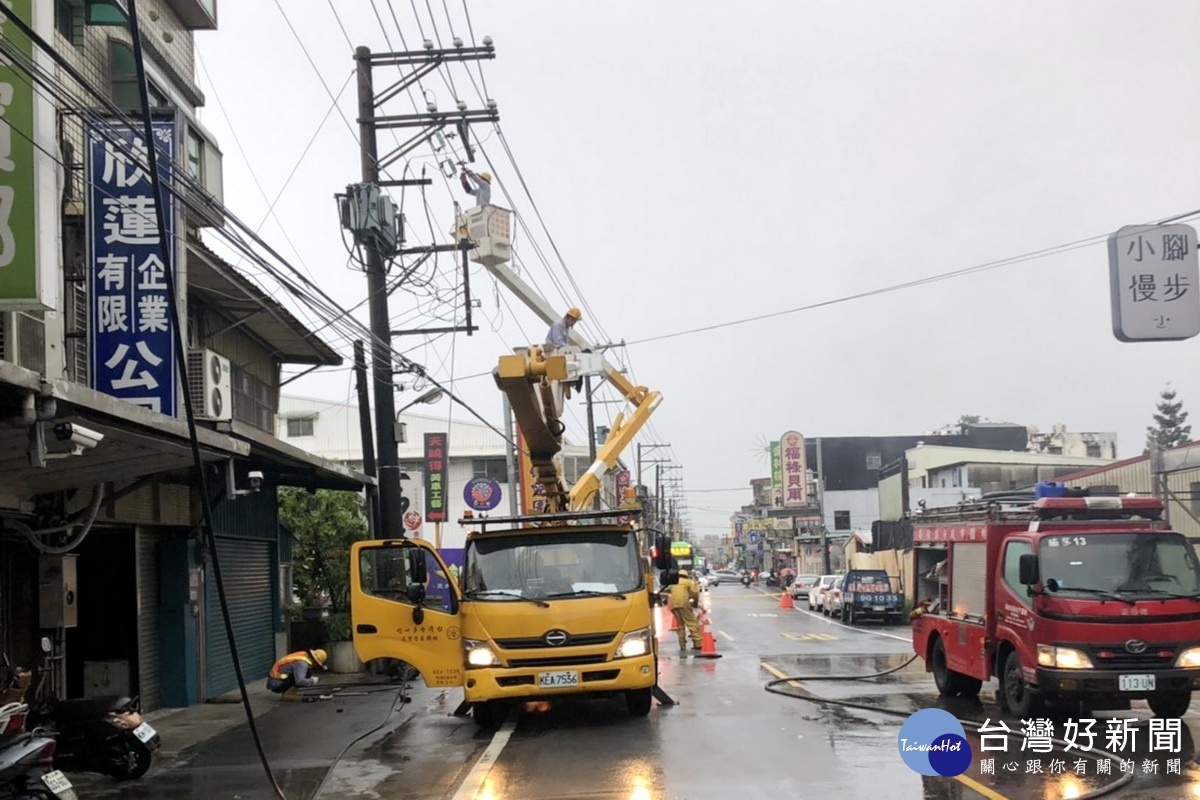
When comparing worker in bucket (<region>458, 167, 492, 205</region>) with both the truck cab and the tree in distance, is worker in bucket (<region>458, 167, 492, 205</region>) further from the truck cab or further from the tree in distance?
the tree in distance

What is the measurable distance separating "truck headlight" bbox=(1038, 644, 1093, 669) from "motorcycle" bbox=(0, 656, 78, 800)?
8.66 meters

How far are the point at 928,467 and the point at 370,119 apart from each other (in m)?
58.7

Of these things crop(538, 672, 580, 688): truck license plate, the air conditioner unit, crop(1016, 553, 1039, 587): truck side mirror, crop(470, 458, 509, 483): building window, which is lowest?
crop(538, 672, 580, 688): truck license plate

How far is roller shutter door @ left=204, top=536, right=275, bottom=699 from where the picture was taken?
17.0 m

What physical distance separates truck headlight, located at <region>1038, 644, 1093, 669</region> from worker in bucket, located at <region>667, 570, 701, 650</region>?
10693mm

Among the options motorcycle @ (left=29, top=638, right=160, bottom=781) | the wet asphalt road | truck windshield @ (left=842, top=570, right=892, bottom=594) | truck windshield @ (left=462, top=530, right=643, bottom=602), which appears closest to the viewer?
the wet asphalt road

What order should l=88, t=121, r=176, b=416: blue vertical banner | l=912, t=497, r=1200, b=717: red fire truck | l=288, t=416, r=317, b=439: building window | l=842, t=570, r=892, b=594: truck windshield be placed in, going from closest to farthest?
l=912, t=497, r=1200, b=717: red fire truck, l=88, t=121, r=176, b=416: blue vertical banner, l=842, t=570, r=892, b=594: truck windshield, l=288, t=416, r=317, b=439: building window

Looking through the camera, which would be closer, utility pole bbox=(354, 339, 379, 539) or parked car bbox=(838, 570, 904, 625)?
utility pole bbox=(354, 339, 379, 539)

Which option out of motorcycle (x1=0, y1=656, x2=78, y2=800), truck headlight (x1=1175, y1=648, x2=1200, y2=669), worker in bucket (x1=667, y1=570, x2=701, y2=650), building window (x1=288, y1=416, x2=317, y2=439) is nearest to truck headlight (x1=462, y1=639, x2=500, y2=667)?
motorcycle (x1=0, y1=656, x2=78, y2=800)

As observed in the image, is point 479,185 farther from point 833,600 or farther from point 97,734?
point 833,600

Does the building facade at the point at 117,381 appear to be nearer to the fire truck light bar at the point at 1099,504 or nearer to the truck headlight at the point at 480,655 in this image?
the truck headlight at the point at 480,655

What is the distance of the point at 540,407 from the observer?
1386cm

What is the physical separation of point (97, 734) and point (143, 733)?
39cm

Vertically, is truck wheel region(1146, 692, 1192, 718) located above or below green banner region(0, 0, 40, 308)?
below
